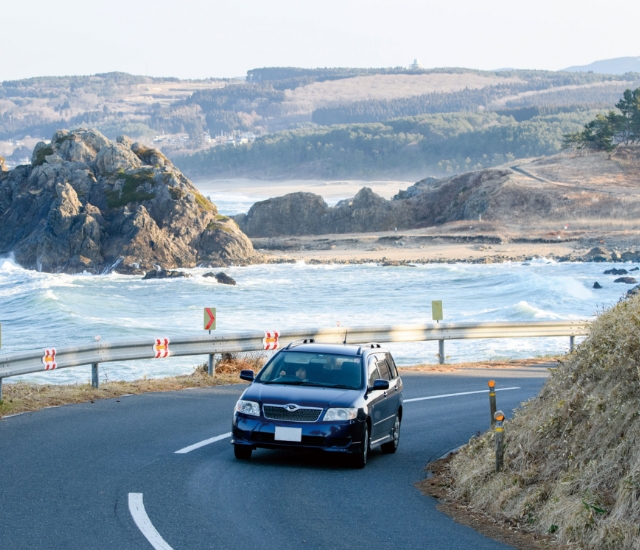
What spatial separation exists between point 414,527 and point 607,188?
77980mm

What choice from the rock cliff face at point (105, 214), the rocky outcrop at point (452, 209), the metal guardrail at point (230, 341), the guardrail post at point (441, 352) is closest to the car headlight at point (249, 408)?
the metal guardrail at point (230, 341)

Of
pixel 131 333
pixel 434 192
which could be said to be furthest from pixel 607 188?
pixel 131 333

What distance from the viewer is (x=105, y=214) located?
60250 mm

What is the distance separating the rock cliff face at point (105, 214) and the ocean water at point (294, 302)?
2151mm

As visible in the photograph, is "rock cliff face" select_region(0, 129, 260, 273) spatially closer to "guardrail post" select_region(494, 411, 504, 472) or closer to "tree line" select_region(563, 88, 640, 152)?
"tree line" select_region(563, 88, 640, 152)

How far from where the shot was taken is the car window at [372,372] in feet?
38.0

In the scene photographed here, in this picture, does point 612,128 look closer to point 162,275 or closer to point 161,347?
point 162,275

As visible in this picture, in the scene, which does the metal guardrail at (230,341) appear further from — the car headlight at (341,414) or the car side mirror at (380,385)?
the car side mirror at (380,385)

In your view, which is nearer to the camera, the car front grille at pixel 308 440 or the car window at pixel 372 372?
the car front grille at pixel 308 440

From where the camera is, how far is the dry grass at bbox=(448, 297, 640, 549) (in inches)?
296

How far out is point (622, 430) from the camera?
26.5 feet

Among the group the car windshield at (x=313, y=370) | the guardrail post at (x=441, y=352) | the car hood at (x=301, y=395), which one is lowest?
the guardrail post at (x=441, y=352)

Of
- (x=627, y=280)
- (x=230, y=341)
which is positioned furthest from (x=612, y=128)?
(x=230, y=341)

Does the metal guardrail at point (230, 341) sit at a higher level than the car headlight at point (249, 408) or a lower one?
lower
